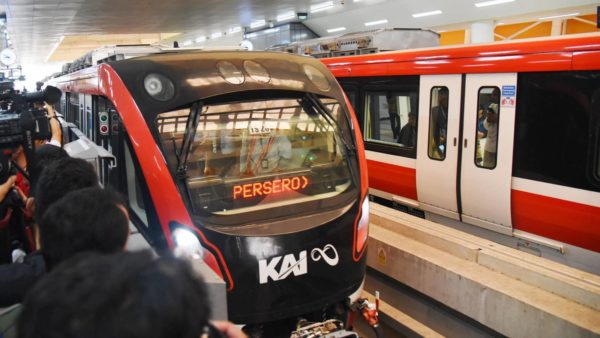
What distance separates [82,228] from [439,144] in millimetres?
5192

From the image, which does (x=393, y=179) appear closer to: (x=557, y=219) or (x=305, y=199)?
(x=557, y=219)

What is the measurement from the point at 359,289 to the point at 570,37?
3.21 metres

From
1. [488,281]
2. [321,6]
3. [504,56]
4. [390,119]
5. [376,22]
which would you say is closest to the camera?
[488,281]

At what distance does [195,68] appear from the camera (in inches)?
157

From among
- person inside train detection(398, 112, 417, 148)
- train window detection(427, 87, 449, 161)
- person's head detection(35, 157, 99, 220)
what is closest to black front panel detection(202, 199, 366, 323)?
person's head detection(35, 157, 99, 220)

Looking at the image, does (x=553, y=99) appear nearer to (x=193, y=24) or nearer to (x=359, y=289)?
(x=359, y=289)

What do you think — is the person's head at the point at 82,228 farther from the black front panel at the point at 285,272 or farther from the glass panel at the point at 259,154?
the glass panel at the point at 259,154

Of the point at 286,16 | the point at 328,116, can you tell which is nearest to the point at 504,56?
the point at 328,116

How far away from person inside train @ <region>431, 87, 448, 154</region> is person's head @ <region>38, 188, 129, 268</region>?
16.4ft

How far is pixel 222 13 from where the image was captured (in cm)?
2181

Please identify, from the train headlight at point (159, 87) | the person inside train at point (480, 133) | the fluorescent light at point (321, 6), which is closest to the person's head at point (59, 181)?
the train headlight at point (159, 87)

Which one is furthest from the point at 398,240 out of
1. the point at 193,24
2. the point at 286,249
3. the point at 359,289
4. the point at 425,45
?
the point at 193,24

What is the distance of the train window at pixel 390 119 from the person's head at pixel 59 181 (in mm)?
4830

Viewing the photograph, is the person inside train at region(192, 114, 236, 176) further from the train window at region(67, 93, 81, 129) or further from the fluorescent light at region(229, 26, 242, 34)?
the fluorescent light at region(229, 26, 242, 34)
